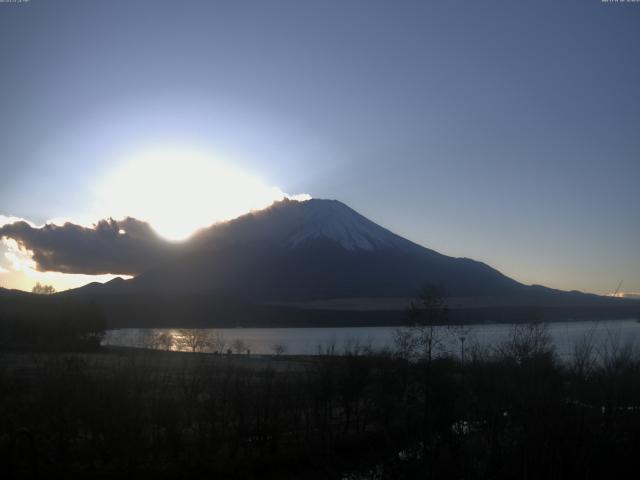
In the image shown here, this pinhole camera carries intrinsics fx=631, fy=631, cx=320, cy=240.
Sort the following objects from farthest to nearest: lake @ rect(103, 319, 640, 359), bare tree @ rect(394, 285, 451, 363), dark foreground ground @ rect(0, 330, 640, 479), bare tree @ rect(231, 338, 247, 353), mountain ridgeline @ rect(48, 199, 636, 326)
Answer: mountain ridgeline @ rect(48, 199, 636, 326), bare tree @ rect(231, 338, 247, 353), lake @ rect(103, 319, 640, 359), bare tree @ rect(394, 285, 451, 363), dark foreground ground @ rect(0, 330, 640, 479)

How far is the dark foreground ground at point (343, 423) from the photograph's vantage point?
1166cm

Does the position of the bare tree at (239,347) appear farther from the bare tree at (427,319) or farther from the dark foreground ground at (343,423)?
the bare tree at (427,319)

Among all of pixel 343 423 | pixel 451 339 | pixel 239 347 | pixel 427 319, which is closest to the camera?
pixel 427 319

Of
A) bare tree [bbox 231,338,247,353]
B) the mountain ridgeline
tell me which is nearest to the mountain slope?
the mountain ridgeline

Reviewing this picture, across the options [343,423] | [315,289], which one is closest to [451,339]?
[343,423]

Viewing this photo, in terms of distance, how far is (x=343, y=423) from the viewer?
21.4 m

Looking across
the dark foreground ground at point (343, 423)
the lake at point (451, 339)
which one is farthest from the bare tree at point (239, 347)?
the dark foreground ground at point (343, 423)

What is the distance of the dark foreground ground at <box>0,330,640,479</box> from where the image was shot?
1166 cm

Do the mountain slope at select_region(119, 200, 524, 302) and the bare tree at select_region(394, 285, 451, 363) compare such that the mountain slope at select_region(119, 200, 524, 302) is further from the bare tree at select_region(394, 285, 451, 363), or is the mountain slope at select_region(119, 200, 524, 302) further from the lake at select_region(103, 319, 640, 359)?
the bare tree at select_region(394, 285, 451, 363)

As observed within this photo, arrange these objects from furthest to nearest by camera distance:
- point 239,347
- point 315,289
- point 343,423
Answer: point 315,289
point 239,347
point 343,423

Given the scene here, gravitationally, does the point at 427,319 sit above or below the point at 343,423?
above

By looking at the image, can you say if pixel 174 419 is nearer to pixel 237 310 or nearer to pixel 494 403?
pixel 494 403

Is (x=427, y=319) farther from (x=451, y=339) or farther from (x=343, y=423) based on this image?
(x=451, y=339)

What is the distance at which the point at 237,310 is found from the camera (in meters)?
145
